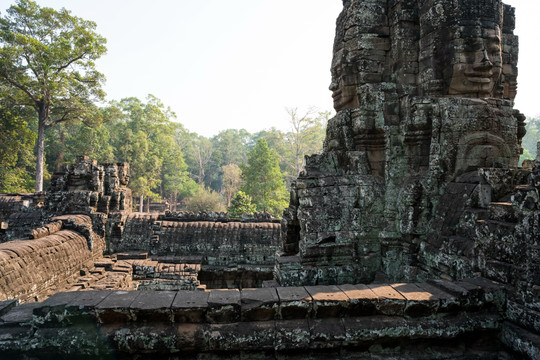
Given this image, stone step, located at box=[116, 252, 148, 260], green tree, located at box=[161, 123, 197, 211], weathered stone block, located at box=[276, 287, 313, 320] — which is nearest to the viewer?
weathered stone block, located at box=[276, 287, 313, 320]

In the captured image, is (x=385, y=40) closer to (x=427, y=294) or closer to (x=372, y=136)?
(x=372, y=136)

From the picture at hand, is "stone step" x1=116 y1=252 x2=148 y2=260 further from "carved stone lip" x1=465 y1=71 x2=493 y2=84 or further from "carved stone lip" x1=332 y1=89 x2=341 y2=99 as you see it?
"carved stone lip" x1=465 y1=71 x2=493 y2=84

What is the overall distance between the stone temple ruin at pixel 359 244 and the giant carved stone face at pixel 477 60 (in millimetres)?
19

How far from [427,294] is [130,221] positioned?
8008 mm

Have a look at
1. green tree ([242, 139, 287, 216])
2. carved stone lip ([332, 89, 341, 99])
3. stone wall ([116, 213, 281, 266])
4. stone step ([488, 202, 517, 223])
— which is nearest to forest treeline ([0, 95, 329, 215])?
green tree ([242, 139, 287, 216])

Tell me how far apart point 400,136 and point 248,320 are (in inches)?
140

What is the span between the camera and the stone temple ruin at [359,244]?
7.79 feet

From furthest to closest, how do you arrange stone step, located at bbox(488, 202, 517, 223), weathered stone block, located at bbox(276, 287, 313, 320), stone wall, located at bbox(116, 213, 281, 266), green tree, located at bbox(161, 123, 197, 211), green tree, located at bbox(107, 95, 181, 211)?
1. green tree, located at bbox(161, 123, 197, 211)
2. green tree, located at bbox(107, 95, 181, 211)
3. stone wall, located at bbox(116, 213, 281, 266)
4. stone step, located at bbox(488, 202, 517, 223)
5. weathered stone block, located at bbox(276, 287, 313, 320)

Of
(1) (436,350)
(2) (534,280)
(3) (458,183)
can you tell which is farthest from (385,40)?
(1) (436,350)

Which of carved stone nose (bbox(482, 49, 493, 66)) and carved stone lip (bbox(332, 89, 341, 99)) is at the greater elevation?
carved stone nose (bbox(482, 49, 493, 66))

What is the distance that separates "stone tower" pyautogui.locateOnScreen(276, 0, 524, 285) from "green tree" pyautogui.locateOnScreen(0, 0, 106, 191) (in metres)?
18.5

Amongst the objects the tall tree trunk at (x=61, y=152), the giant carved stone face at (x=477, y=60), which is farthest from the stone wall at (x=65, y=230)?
the tall tree trunk at (x=61, y=152)

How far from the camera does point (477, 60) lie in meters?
4.32

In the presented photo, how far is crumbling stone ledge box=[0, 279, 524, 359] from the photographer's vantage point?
2.26 m
